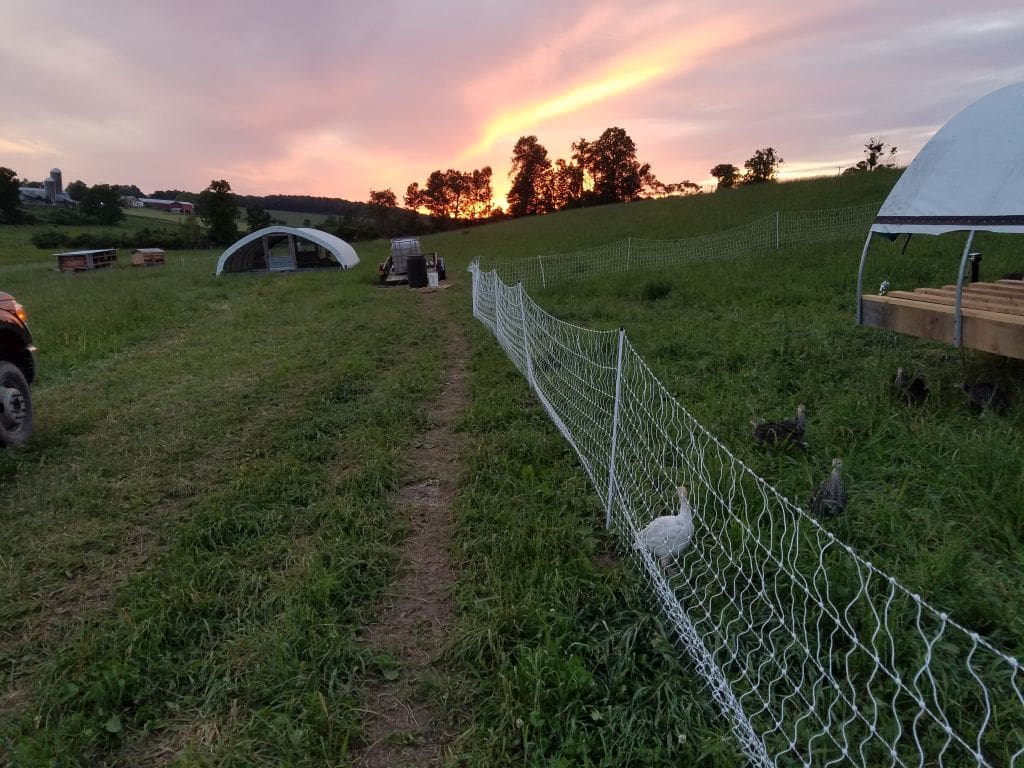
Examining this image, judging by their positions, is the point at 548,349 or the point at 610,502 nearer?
the point at 610,502

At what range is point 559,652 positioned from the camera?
2.28 metres

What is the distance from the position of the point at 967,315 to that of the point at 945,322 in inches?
7.5

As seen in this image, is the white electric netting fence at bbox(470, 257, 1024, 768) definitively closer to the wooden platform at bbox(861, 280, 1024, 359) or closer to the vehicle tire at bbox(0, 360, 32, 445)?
the wooden platform at bbox(861, 280, 1024, 359)

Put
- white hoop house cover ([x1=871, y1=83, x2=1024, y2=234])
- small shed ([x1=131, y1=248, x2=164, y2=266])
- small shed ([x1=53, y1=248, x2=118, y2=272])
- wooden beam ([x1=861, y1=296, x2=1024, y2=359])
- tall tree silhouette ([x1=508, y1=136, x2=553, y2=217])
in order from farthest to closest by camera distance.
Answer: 1. tall tree silhouette ([x1=508, y1=136, x2=553, y2=217])
2. small shed ([x1=131, y1=248, x2=164, y2=266])
3. small shed ([x1=53, y1=248, x2=118, y2=272])
4. wooden beam ([x1=861, y1=296, x2=1024, y2=359])
5. white hoop house cover ([x1=871, y1=83, x2=1024, y2=234])

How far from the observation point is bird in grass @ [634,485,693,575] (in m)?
2.62

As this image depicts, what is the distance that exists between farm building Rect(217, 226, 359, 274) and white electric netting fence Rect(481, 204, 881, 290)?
7939 millimetres

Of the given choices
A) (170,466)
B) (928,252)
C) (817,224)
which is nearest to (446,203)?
(817,224)

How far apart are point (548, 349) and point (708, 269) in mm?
7152

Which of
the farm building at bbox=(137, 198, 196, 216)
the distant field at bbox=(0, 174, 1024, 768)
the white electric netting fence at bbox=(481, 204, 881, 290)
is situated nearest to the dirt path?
the distant field at bbox=(0, 174, 1024, 768)

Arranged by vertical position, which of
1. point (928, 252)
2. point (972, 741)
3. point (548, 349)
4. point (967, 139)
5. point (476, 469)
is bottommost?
point (972, 741)

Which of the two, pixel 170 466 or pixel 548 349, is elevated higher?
pixel 548 349

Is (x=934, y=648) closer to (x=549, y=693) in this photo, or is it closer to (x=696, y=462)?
(x=549, y=693)

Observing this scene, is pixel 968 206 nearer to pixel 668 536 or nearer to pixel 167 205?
pixel 668 536

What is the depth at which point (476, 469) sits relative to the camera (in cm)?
399
